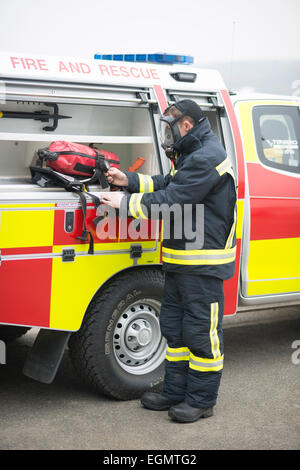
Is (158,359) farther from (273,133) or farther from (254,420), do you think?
(273,133)

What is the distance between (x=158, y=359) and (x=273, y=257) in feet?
3.71

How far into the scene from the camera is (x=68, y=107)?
4.88 m

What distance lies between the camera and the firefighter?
4441 millimetres

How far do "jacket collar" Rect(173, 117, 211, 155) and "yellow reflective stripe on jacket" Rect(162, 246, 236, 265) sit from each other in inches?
23.6

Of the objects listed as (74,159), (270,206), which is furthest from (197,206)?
(270,206)

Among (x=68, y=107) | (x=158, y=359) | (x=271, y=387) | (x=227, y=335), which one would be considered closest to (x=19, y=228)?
(x=68, y=107)

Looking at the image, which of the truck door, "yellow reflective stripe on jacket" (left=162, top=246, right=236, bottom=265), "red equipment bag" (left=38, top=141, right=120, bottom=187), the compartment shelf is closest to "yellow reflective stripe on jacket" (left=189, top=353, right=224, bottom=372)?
"yellow reflective stripe on jacket" (left=162, top=246, right=236, bottom=265)

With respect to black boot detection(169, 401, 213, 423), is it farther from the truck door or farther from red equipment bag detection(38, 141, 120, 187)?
red equipment bag detection(38, 141, 120, 187)

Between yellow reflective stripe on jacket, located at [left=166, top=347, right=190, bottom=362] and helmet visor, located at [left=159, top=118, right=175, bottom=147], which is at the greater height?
helmet visor, located at [left=159, top=118, right=175, bottom=147]

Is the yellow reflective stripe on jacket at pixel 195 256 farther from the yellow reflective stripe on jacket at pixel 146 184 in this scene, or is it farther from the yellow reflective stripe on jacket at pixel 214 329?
the yellow reflective stripe on jacket at pixel 146 184

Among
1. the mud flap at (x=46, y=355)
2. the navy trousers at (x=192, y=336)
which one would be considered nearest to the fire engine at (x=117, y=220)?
the mud flap at (x=46, y=355)

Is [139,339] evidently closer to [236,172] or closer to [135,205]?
[135,205]

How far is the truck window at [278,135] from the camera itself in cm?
546

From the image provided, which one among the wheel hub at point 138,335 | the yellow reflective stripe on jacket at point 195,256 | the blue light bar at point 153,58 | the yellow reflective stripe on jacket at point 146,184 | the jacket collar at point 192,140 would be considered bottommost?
the wheel hub at point 138,335
